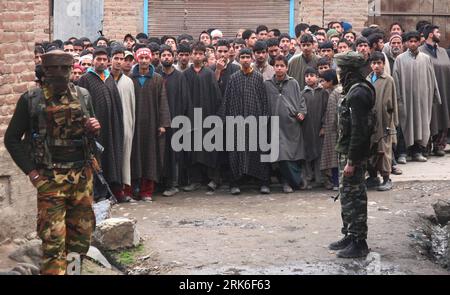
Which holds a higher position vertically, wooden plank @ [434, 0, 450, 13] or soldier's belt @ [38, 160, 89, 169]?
wooden plank @ [434, 0, 450, 13]

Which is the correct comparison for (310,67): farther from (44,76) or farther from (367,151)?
(44,76)

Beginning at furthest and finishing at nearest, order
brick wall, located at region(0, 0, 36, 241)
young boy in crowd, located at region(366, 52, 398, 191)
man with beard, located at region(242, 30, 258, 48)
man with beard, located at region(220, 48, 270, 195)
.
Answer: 1. man with beard, located at region(242, 30, 258, 48)
2. man with beard, located at region(220, 48, 270, 195)
3. young boy in crowd, located at region(366, 52, 398, 191)
4. brick wall, located at region(0, 0, 36, 241)

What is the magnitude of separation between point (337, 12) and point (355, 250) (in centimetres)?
945

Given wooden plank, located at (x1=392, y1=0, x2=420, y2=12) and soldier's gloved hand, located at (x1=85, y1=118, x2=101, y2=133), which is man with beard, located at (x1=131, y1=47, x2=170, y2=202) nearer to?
soldier's gloved hand, located at (x1=85, y1=118, x2=101, y2=133)

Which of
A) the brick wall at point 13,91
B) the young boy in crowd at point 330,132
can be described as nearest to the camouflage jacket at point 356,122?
the young boy in crowd at point 330,132

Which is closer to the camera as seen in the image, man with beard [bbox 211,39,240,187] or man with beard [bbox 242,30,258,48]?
man with beard [bbox 211,39,240,187]

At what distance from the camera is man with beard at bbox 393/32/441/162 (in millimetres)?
11180

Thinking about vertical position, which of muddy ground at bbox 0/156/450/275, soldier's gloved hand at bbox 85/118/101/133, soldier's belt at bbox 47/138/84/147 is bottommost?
muddy ground at bbox 0/156/450/275

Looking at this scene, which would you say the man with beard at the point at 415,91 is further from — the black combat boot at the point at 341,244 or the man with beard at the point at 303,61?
the black combat boot at the point at 341,244

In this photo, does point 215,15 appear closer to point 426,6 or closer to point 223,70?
point 426,6

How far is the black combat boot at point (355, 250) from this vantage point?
724 cm

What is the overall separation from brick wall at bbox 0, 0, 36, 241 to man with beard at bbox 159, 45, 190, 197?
2.63 metres

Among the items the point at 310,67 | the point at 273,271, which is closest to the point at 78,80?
the point at 310,67

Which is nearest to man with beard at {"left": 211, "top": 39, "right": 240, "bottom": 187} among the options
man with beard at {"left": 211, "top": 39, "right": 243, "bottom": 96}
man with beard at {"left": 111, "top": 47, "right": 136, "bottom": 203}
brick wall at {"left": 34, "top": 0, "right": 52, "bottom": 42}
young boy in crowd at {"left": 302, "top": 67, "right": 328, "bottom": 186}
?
man with beard at {"left": 211, "top": 39, "right": 243, "bottom": 96}
